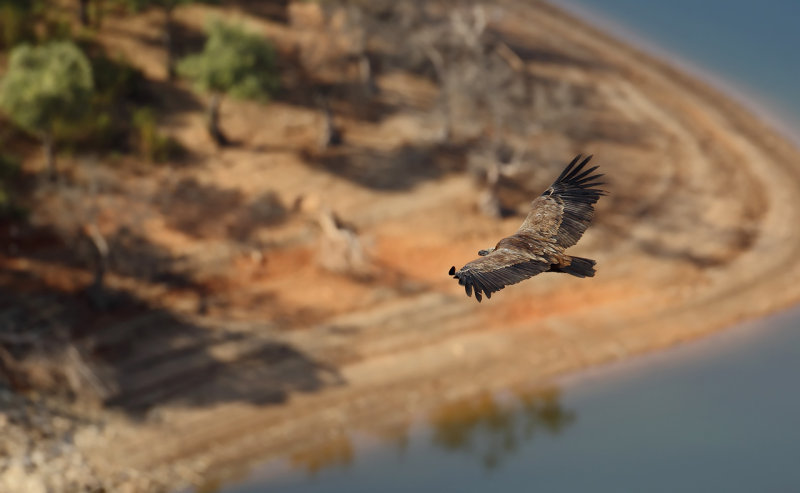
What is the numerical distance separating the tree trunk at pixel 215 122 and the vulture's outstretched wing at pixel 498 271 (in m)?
32.6

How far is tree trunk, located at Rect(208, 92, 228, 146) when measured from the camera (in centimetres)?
5434

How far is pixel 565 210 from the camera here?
27.0 metres

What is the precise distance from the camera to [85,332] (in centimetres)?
4406

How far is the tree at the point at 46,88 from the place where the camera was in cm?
4684

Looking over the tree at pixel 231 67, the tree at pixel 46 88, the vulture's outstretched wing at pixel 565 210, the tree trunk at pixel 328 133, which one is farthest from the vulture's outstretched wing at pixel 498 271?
the tree trunk at pixel 328 133

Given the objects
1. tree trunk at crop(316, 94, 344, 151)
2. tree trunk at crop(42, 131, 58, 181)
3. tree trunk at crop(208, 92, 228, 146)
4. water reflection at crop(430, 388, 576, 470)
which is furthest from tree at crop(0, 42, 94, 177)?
water reflection at crop(430, 388, 576, 470)

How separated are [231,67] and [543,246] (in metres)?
31.0

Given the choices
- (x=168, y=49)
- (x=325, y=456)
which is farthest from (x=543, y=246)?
(x=168, y=49)

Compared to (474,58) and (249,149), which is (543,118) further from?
(249,149)

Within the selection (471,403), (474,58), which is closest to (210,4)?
(474,58)

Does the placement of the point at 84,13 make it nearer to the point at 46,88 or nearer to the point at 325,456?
the point at 46,88

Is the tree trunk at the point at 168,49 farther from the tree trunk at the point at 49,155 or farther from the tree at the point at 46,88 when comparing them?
the tree trunk at the point at 49,155

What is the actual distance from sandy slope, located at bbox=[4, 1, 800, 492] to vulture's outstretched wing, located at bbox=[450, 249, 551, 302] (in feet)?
62.4

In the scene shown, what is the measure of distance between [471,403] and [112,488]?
15.4m
